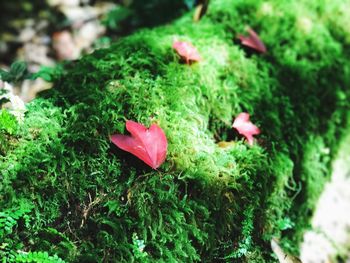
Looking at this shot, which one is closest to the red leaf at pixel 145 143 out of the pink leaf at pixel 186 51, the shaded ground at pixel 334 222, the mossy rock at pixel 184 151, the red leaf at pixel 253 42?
the mossy rock at pixel 184 151

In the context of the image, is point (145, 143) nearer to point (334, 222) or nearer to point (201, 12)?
point (201, 12)

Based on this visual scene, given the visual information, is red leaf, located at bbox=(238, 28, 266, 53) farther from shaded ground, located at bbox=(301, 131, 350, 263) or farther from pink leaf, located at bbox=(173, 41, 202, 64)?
shaded ground, located at bbox=(301, 131, 350, 263)

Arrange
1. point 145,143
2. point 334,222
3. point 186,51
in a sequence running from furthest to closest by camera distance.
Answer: point 334,222 < point 186,51 < point 145,143

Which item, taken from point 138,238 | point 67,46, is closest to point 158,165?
point 138,238

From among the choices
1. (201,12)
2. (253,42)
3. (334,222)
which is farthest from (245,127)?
(334,222)

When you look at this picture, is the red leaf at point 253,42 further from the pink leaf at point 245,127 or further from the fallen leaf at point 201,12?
the pink leaf at point 245,127

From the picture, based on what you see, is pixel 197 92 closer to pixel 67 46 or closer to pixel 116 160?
pixel 116 160
